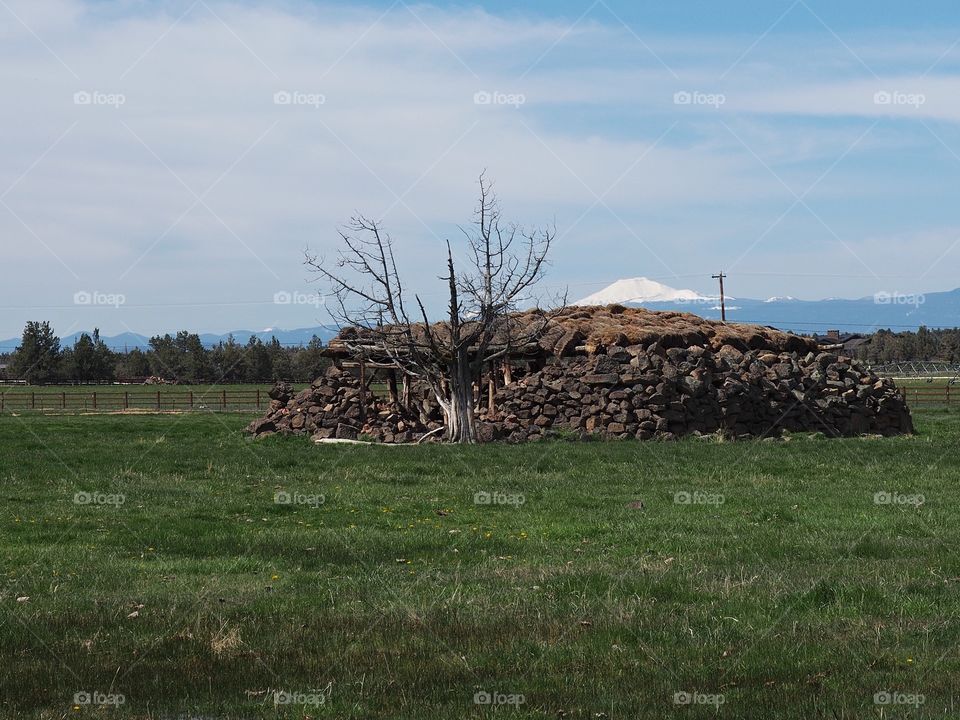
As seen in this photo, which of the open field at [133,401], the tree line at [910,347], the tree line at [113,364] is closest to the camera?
the open field at [133,401]

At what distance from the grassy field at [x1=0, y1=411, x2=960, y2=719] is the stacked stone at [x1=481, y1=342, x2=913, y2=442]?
10828 millimetres

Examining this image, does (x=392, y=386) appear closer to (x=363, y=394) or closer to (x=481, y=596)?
(x=363, y=394)

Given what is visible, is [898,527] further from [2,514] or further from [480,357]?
[480,357]

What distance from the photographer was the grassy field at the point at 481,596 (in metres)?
6.86

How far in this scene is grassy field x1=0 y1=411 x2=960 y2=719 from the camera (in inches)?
270

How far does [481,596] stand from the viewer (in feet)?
31.2

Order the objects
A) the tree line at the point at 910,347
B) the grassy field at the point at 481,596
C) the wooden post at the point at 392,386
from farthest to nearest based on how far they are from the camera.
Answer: the tree line at the point at 910,347, the wooden post at the point at 392,386, the grassy field at the point at 481,596

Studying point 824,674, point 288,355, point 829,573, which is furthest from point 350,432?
point 288,355

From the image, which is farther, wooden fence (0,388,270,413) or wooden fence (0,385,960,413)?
wooden fence (0,388,270,413)

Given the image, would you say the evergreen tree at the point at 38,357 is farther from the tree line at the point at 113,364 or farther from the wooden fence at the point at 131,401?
the wooden fence at the point at 131,401

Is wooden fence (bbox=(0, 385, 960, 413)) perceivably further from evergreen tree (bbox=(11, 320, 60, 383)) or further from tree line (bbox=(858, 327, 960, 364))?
tree line (bbox=(858, 327, 960, 364))

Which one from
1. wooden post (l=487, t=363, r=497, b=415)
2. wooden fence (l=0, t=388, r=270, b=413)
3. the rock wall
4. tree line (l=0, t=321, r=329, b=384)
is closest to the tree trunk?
the rock wall

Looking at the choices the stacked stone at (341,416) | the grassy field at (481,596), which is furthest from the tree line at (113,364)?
the grassy field at (481,596)

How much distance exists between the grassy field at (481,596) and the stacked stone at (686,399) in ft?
35.5
